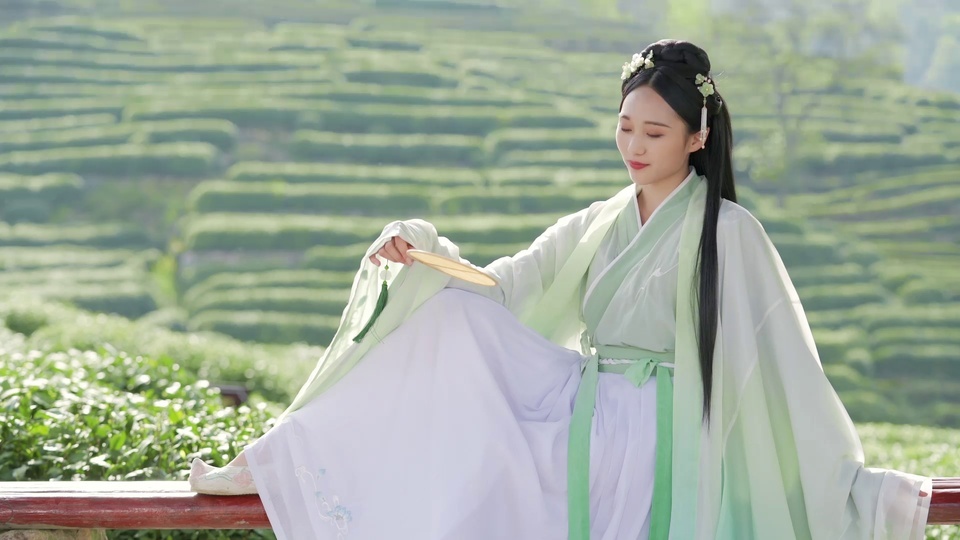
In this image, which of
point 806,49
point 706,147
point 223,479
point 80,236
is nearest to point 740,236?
point 706,147

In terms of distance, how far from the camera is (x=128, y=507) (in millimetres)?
1949

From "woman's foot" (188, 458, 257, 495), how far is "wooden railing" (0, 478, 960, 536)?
2 cm

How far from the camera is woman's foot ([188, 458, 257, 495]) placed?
1.89m

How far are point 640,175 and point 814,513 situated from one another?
69 centimetres

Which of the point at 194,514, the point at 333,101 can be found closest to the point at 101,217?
the point at 333,101

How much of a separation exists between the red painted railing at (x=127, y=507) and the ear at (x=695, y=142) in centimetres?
73

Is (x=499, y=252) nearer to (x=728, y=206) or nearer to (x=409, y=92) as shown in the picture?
(x=409, y=92)

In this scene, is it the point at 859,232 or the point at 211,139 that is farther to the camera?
the point at 211,139

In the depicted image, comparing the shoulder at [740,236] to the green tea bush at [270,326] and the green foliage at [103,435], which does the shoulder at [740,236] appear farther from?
the green tea bush at [270,326]

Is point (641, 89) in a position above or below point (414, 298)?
above

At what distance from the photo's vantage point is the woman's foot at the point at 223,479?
6.20 ft

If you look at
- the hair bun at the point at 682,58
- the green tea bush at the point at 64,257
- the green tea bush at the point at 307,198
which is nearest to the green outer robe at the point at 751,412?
the hair bun at the point at 682,58

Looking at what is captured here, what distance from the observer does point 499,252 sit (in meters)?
13.1

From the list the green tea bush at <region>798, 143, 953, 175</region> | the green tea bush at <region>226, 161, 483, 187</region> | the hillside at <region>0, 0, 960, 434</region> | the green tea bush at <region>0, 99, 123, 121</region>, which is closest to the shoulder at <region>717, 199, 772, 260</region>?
the hillside at <region>0, 0, 960, 434</region>
